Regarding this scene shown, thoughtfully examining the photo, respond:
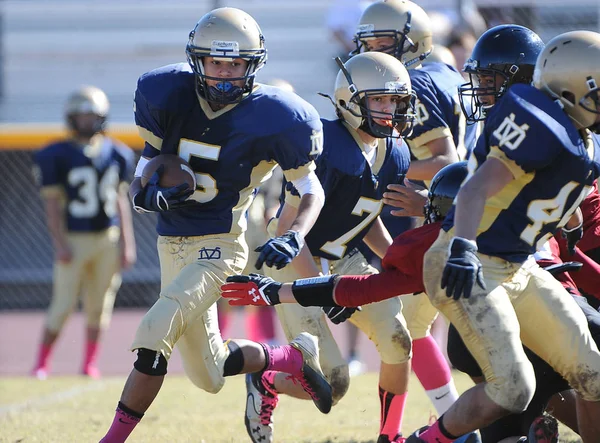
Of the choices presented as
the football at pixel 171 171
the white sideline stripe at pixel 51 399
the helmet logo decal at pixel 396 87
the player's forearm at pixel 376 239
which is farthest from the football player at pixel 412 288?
the white sideline stripe at pixel 51 399

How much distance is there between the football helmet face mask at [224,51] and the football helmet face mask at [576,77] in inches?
46.7

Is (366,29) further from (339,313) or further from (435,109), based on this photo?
(339,313)

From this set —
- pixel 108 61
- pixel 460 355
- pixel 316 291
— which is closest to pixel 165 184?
pixel 316 291

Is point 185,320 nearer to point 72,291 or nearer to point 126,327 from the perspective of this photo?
point 72,291

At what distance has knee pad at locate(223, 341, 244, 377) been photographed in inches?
165

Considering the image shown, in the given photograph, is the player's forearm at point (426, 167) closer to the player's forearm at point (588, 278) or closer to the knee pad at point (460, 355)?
the player's forearm at point (588, 278)

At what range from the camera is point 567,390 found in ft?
13.1

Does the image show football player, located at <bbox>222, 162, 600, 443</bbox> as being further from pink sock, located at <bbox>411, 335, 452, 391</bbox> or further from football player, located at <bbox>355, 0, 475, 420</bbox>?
pink sock, located at <bbox>411, 335, 452, 391</bbox>

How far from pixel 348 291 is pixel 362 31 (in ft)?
7.05

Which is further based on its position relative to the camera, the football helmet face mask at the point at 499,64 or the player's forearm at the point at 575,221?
the football helmet face mask at the point at 499,64

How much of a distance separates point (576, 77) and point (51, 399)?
14.2 feet

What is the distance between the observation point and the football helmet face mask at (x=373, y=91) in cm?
436

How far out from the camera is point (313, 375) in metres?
4.38

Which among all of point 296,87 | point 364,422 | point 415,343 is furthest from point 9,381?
point 296,87
